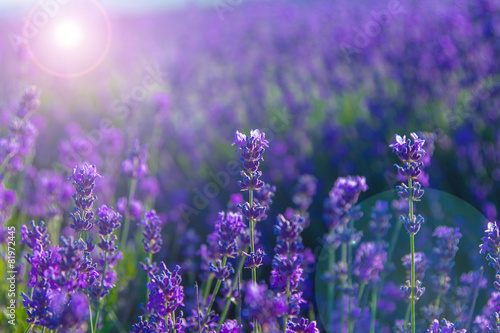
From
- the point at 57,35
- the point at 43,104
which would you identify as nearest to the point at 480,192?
the point at 43,104

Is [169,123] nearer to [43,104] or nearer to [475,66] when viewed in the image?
[43,104]

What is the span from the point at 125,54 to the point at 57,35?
175 centimetres

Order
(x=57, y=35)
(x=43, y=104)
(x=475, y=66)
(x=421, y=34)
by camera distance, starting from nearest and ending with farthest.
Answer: (x=475, y=66), (x=421, y=34), (x=43, y=104), (x=57, y=35)

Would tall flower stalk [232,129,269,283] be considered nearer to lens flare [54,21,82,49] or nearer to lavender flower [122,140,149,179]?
lavender flower [122,140,149,179]

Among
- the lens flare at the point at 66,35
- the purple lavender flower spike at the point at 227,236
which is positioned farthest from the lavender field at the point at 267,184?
the lens flare at the point at 66,35

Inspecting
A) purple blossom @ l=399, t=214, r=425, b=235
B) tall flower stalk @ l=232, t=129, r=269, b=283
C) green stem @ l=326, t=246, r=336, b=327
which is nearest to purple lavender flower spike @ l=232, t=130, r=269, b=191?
tall flower stalk @ l=232, t=129, r=269, b=283

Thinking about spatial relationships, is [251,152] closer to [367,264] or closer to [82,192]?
[82,192]

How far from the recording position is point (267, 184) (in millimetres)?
1758

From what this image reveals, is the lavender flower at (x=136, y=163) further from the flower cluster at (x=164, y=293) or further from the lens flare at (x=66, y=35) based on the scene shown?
the lens flare at (x=66, y=35)

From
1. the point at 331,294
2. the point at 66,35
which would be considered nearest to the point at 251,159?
the point at 331,294

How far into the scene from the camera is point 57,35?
350 inches

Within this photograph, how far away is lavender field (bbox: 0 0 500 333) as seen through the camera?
1547 mm

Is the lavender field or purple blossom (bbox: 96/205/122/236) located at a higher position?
the lavender field

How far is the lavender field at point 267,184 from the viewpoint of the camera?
5.08 feet
